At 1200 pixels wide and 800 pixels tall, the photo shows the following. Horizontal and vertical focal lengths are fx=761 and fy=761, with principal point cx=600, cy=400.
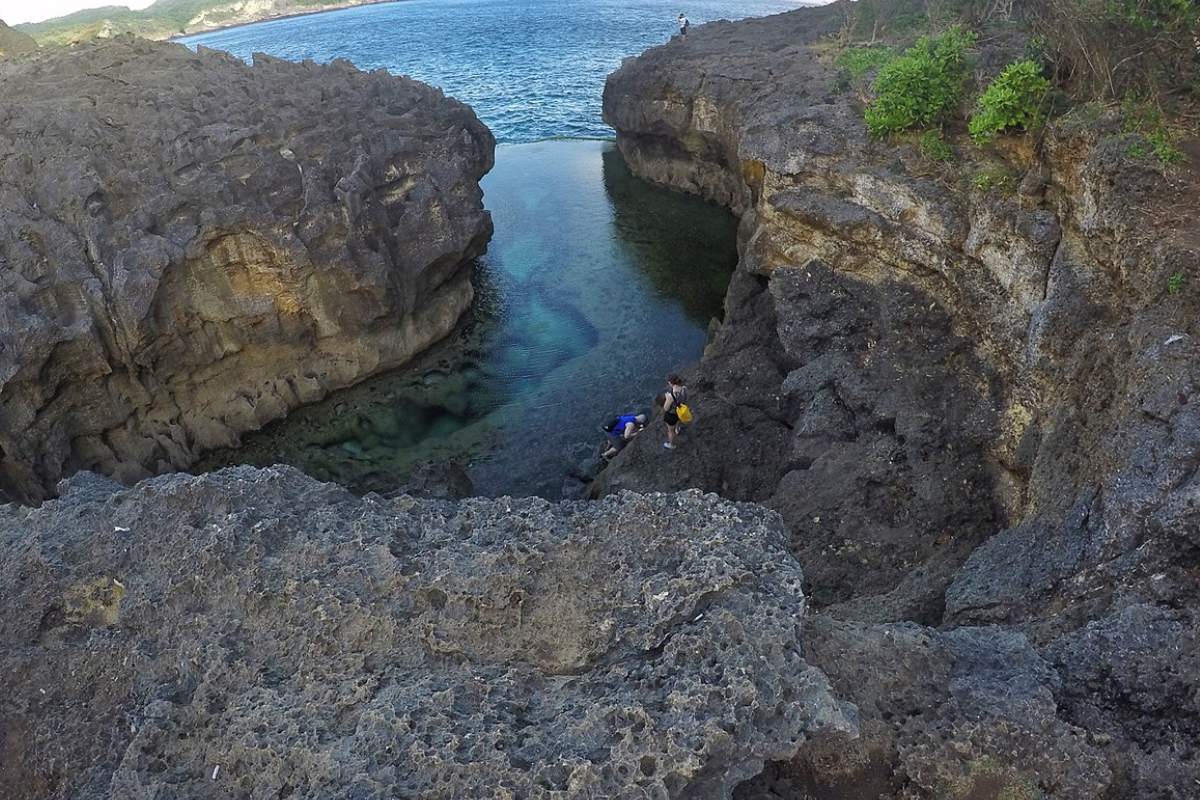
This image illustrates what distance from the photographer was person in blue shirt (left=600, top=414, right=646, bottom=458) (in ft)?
56.0

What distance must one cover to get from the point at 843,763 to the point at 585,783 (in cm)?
226

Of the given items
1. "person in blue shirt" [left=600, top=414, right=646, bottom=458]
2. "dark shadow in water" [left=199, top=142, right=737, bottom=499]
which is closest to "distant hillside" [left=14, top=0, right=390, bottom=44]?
"dark shadow in water" [left=199, top=142, right=737, bottom=499]

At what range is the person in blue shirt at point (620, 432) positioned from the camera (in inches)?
672

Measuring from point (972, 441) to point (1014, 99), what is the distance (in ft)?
17.0

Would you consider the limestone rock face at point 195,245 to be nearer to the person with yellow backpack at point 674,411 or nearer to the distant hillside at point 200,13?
the person with yellow backpack at point 674,411

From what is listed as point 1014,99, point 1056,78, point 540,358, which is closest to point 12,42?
point 540,358

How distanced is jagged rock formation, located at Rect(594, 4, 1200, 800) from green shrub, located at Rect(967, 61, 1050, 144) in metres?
0.48

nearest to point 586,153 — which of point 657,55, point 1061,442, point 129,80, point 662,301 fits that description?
point 657,55

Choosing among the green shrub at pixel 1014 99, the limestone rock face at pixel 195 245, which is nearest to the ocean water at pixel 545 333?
the limestone rock face at pixel 195 245

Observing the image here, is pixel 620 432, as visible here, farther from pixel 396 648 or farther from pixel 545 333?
pixel 396 648

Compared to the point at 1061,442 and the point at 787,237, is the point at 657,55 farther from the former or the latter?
the point at 1061,442

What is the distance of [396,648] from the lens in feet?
20.8

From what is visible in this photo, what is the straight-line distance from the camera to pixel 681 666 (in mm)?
5750

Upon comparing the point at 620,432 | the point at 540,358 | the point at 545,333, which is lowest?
the point at 620,432
